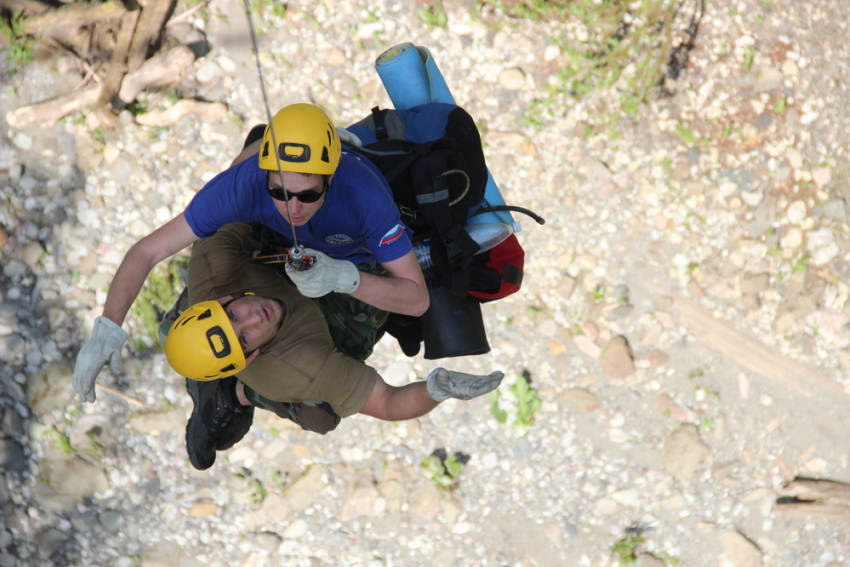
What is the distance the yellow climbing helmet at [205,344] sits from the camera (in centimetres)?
339

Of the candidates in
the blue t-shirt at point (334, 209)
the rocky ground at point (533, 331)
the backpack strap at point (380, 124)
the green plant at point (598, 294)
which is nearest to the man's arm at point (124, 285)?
the blue t-shirt at point (334, 209)

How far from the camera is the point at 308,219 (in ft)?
11.3

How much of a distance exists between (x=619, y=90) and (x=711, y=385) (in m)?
2.84

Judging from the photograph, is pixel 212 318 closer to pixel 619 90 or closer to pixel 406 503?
pixel 406 503

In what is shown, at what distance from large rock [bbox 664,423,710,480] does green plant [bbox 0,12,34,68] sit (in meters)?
6.87

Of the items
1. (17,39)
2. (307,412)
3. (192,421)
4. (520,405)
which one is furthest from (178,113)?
(520,405)

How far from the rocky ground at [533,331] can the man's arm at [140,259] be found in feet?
5.73

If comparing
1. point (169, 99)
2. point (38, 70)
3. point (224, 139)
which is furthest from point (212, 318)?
point (38, 70)

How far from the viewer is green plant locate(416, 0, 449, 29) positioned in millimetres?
5727

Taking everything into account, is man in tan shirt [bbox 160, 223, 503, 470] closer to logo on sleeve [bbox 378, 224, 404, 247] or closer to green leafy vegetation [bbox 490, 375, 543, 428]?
logo on sleeve [bbox 378, 224, 404, 247]

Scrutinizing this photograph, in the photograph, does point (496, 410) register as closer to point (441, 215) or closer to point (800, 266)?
point (441, 215)

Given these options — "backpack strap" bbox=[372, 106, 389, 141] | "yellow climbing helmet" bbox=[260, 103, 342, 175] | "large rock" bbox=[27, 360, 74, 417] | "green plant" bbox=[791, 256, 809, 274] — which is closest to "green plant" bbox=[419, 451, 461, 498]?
"backpack strap" bbox=[372, 106, 389, 141]

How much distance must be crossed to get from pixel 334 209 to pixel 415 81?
1.40m

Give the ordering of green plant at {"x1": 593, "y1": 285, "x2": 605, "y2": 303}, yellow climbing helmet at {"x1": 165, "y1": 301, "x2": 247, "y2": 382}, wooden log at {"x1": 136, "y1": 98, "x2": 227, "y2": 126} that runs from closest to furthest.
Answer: yellow climbing helmet at {"x1": 165, "y1": 301, "x2": 247, "y2": 382} < green plant at {"x1": 593, "y1": 285, "x2": 605, "y2": 303} < wooden log at {"x1": 136, "y1": 98, "x2": 227, "y2": 126}
